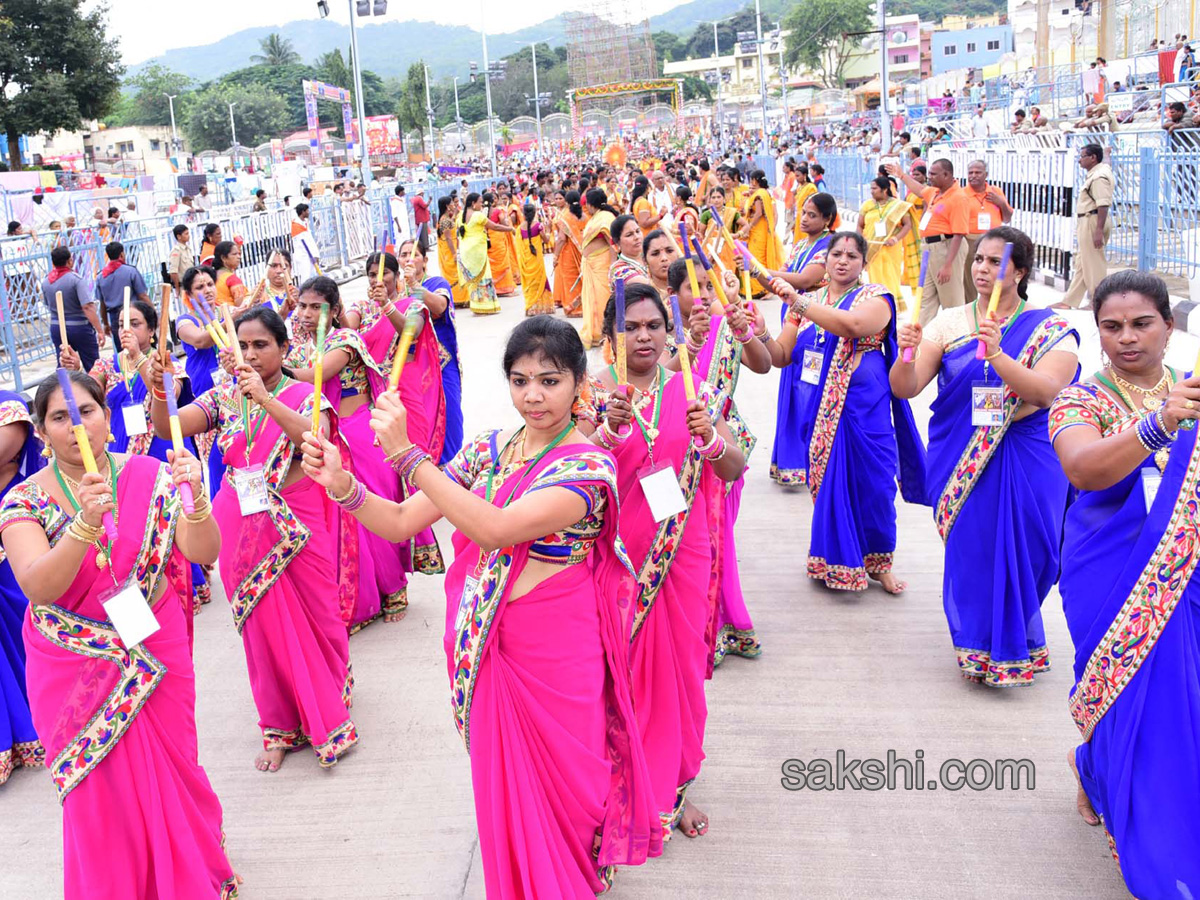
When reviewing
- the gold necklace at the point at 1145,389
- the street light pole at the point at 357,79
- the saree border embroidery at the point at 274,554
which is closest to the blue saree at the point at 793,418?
the gold necklace at the point at 1145,389

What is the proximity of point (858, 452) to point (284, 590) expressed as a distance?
9.07 feet

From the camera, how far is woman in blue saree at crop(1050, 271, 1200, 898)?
2797 millimetres

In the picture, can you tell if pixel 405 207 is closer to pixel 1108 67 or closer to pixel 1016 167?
pixel 1016 167

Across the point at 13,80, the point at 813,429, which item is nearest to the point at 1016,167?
the point at 813,429

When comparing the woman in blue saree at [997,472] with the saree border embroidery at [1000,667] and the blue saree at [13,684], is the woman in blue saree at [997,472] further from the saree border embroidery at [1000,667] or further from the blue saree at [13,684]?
the blue saree at [13,684]

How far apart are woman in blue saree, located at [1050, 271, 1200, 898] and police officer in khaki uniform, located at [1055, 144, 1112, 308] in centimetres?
904

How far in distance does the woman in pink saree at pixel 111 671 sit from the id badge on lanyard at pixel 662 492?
48.7 inches

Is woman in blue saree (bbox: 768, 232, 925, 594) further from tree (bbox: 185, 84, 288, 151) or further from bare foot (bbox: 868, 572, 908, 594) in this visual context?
tree (bbox: 185, 84, 288, 151)

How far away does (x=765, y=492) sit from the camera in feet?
24.4

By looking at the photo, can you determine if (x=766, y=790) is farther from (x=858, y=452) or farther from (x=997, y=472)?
(x=858, y=452)

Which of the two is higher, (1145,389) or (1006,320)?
(1006,320)

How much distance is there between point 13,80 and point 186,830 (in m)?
40.9

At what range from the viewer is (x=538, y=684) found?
2766 millimetres

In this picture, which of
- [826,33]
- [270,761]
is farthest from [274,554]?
[826,33]
